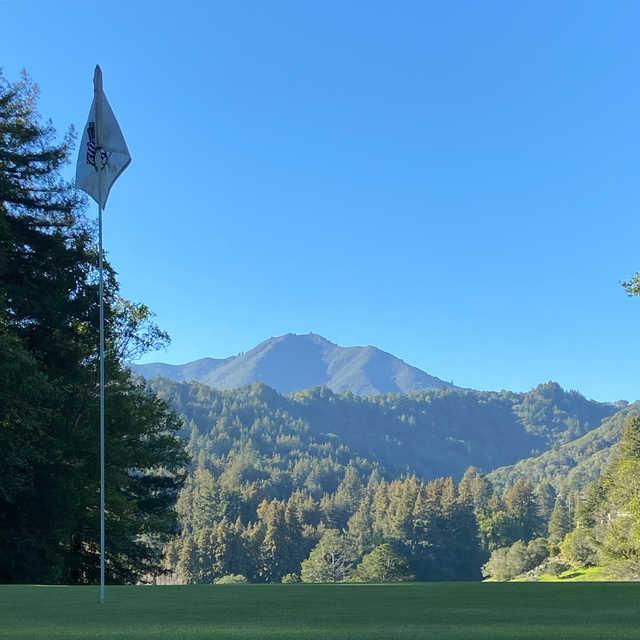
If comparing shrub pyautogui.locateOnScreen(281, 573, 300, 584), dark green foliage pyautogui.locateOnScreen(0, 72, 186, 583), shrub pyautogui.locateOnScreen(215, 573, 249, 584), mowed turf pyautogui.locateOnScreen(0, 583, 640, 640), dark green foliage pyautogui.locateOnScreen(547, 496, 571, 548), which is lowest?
shrub pyautogui.locateOnScreen(281, 573, 300, 584)

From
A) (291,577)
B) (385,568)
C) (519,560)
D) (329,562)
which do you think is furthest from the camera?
(329,562)

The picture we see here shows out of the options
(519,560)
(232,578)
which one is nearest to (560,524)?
(519,560)

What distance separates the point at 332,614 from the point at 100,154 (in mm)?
7135

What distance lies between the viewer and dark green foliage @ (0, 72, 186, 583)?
78.9 ft

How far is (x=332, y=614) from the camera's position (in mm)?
7641

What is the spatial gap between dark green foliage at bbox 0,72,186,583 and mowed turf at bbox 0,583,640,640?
13.4m

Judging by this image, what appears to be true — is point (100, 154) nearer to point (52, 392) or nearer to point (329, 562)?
point (52, 392)

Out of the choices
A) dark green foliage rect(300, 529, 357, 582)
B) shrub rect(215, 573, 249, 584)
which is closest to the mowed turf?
shrub rect(215, 573, 249, 584)

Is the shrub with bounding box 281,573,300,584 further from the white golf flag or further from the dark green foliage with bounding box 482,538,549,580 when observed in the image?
the white golf flag

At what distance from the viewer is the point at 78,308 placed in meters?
27.0

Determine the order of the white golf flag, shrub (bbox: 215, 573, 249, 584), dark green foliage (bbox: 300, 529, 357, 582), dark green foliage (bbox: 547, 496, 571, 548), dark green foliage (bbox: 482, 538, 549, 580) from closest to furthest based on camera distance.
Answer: the white golf flag
dark green foliage (bbox: 482, 538, 549, 580)
shrub (bbox: 215, 573, 249, 584)
dark green foliage (bbox: 547, 496, 571, 548)
dark green foliage (bbox: 300, 529, 357, 582)

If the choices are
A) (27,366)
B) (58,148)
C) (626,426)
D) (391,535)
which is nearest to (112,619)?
(27,366)

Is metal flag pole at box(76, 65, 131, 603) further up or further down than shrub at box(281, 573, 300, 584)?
further up

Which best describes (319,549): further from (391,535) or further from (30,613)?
(30,613)
